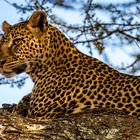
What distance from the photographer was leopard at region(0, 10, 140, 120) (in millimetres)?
4785

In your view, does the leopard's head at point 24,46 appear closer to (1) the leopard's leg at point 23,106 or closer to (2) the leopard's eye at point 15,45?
(2) the leopard's eye at point 15,45

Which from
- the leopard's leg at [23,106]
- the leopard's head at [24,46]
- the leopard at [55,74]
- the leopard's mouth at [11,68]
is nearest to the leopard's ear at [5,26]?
the leopard at [55,74]

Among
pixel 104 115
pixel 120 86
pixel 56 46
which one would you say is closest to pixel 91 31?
pixel 56 46

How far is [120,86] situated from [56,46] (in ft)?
3.22

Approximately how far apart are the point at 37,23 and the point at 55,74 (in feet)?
1.94

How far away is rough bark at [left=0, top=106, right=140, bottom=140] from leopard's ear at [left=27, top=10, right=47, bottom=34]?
74.6 inches

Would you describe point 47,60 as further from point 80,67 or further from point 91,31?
point 91,31

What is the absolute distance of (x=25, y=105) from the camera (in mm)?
5633

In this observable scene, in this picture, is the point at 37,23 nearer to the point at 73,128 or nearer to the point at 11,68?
the point at 11,68

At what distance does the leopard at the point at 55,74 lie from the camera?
15.7 ft

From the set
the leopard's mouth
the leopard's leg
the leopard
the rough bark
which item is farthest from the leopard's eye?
the rough bark

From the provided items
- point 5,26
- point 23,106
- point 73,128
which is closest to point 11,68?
point 23,106

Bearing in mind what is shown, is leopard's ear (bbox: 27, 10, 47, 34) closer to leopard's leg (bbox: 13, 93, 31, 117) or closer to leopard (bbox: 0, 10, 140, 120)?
leopard (bbox: 0, 10, 140, 120)

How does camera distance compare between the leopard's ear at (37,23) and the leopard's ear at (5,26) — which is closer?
the leopard's ear at (37,23)
